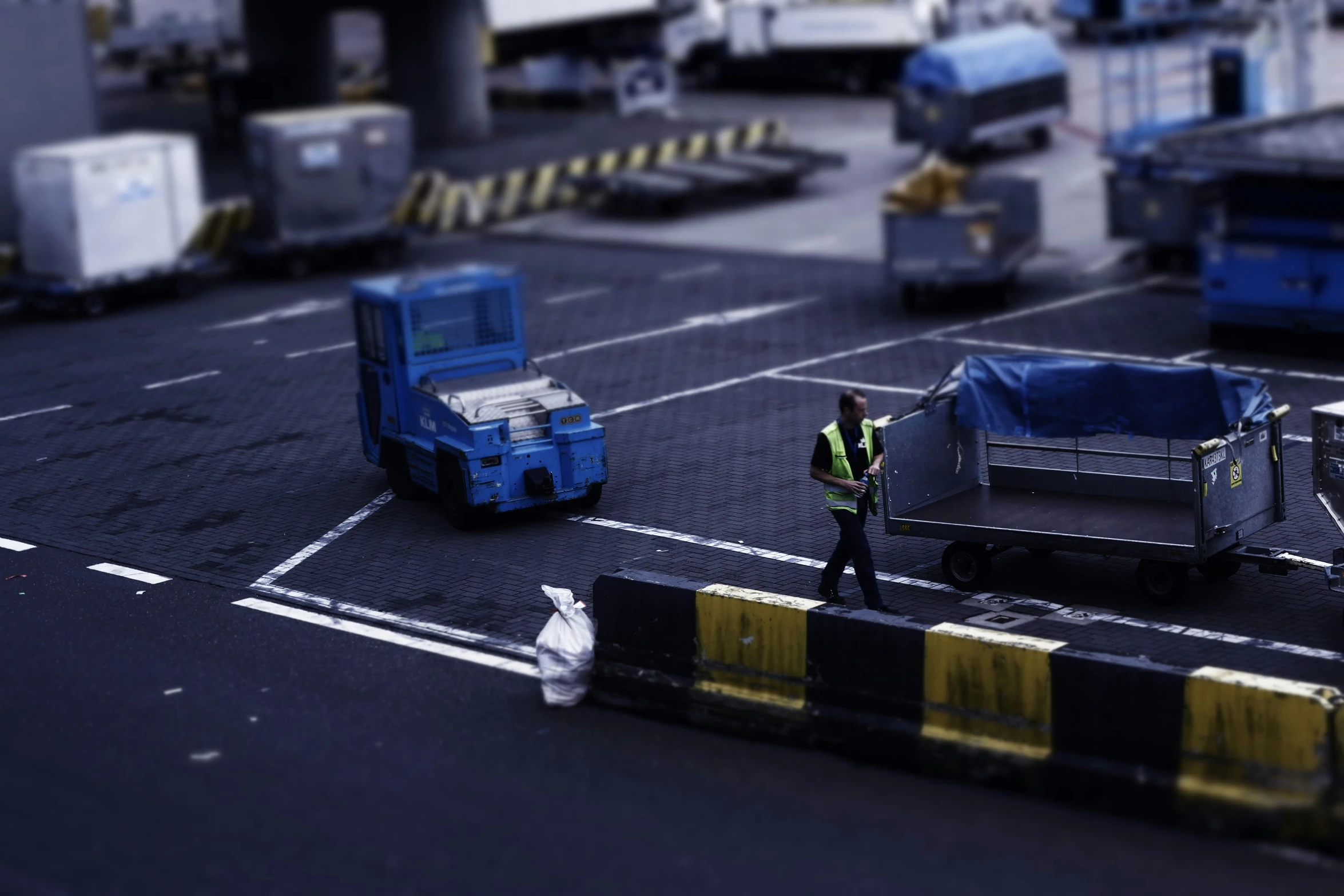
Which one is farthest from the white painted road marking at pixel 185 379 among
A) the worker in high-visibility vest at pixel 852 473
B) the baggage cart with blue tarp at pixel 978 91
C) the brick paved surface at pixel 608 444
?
the baggage cart with blue tarp at pixel 978 91

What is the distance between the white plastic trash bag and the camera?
39.9 feet

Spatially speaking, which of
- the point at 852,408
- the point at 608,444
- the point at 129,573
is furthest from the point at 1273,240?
the point at 129,573

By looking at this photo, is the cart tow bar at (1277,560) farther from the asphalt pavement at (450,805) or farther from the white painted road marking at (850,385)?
the white painted road marking at (850,385)

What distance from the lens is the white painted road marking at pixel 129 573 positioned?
15.4 meters

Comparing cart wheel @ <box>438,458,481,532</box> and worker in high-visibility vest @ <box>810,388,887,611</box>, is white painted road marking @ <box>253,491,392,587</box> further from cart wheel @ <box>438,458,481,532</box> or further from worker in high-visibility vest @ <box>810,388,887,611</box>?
worker in high-visibility vest @ <box>810,388,887,611</box>

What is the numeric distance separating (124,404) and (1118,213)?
14.5m

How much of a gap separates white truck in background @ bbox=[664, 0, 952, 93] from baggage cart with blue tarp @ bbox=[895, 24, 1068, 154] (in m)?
7.85

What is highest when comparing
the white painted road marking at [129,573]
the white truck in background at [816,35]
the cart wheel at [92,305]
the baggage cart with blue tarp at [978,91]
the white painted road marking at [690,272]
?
the white truck in background at [816,35]

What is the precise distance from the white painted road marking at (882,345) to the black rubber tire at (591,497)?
3.48 metres

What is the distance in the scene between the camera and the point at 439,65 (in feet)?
133

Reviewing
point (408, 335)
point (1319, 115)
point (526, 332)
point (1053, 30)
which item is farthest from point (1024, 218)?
point (1053, 30)

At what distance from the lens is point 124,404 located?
2211 centimetres

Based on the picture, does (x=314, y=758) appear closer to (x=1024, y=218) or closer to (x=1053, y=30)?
(x=1024, y=218)

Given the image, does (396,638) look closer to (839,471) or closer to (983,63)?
(839,471)
